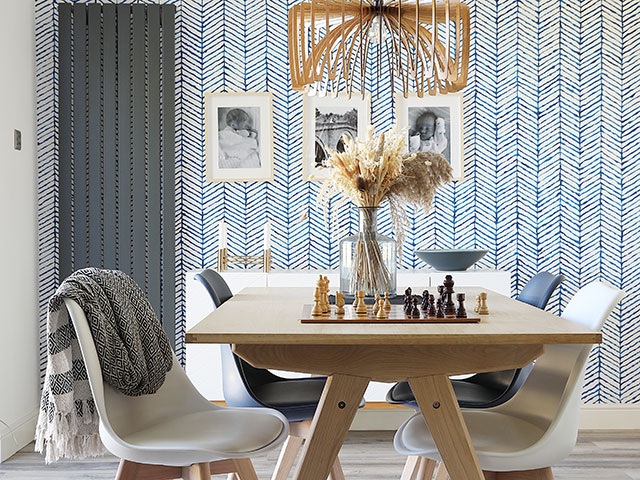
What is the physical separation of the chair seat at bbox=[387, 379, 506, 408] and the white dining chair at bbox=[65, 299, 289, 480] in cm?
54

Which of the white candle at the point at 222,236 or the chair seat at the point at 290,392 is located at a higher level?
the white candle at the point at 222,236

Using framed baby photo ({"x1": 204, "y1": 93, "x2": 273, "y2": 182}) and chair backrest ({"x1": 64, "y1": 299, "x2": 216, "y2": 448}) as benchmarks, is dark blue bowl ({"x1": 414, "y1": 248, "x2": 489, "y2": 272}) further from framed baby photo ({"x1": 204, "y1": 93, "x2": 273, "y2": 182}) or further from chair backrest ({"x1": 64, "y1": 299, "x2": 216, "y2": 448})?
chair backrest ({"x1": 64, "y1": 299, "x2": 216, "y2": 448})

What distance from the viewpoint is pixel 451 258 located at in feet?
11.1

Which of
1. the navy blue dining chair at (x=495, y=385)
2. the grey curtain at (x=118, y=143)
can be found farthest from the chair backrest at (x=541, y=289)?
the grey curtain at (x=118, y=143)

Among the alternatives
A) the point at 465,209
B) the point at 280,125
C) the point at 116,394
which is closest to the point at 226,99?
the point at 280,125

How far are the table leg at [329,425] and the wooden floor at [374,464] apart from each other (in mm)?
1220

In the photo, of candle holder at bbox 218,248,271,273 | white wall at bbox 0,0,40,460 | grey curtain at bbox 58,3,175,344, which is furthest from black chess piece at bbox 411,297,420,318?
white wall at bbox 0,0,40,460

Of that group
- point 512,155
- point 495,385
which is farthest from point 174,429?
point 512,155

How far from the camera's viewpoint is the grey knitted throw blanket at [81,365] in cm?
158

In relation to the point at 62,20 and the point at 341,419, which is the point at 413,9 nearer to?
the point at 341,419

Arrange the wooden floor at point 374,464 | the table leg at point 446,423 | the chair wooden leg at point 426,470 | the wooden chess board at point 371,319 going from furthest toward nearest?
the wooden floor at point 374,464, the chair wooden leg at point 426,470, the wooden chess board at point 371,319, the table leg at point 446,423

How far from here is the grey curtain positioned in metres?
3.65

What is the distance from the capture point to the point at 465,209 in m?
3.74

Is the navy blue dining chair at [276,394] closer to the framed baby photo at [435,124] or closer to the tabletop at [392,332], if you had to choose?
the tabletop at [392,332]
